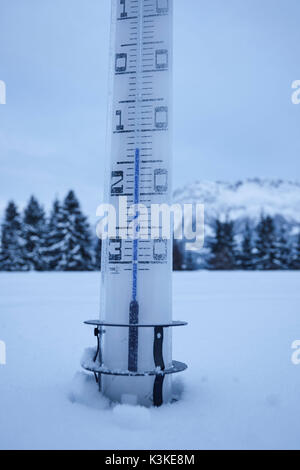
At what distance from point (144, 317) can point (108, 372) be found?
0.32 meters

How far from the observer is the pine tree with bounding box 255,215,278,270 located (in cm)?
3088

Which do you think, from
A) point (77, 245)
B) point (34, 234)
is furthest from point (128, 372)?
point (34, 234)

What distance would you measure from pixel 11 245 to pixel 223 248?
48.5 feet

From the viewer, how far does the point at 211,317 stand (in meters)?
5.61

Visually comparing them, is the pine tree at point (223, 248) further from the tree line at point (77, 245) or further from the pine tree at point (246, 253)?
the pine tree at point (246, 253)

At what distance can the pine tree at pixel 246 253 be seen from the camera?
31188 mm

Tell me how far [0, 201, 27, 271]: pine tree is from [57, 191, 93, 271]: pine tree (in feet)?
8.49

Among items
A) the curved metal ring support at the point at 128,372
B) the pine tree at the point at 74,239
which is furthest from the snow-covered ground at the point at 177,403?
the pine tree at the point at 74,239

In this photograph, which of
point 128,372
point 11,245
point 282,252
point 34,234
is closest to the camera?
point 128,372

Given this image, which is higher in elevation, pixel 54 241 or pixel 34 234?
pixel 34 234

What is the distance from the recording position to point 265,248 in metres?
31.3

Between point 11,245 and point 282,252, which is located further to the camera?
point 282,252

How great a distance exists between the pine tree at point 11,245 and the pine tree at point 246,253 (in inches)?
583

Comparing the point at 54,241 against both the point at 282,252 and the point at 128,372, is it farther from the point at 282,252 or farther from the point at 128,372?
the point at 128,372
